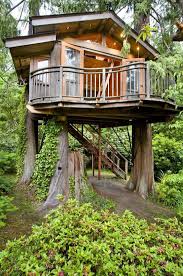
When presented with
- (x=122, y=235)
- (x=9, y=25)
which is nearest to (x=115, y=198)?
(x=122, y=235)

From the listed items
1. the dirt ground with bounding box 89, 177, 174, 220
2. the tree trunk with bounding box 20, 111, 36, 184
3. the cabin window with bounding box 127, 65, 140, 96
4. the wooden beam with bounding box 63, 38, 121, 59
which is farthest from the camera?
the tree trunk with bounding box 20, 111, 36, 184

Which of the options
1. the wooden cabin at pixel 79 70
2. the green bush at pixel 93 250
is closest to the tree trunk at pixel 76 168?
the wooden cabin at pixel 79 70

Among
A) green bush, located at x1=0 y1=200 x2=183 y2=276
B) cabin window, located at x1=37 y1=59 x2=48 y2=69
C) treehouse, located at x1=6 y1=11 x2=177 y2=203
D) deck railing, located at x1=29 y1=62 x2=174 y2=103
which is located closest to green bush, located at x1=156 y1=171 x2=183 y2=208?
treehouse, located at x1=6 y1=11 x2=177 y2=203

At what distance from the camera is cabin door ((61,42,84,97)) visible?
941 cm

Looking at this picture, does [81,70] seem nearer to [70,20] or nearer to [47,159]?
[70,20]

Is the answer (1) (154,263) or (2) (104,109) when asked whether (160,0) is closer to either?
(2) (104,109)

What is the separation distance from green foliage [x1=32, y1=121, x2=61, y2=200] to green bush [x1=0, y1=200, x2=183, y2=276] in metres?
5.56

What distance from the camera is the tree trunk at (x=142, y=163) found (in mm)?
12031

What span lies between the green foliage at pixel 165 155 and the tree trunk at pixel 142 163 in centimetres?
295

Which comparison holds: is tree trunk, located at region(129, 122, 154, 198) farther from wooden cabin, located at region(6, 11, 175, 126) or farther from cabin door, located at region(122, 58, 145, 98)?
cabin door, located at region(122, 58, 145, 98)

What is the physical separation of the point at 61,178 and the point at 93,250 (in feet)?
20.6

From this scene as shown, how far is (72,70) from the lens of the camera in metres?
→ 9.56

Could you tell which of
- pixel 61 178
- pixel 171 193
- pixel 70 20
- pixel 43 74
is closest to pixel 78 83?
pixel 43 74

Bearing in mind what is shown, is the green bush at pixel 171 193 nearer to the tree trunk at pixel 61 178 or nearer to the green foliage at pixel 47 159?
the tree trunk at pixel 61 178
